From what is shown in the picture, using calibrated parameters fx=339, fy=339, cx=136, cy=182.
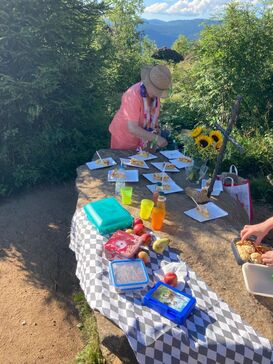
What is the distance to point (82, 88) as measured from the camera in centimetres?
568

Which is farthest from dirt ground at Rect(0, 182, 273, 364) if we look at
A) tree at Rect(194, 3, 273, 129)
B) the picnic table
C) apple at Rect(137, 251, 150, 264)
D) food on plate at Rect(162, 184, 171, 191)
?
tree at Rect(194, 3, 273, 129)

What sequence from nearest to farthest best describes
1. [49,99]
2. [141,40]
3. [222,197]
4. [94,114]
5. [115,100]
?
[222,197] < [49,99] < [94,114] < [115,100] < [141,40]

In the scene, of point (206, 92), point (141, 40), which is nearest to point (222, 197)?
point (206, 92)

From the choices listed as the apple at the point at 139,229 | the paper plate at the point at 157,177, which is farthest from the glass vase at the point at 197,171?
the apple at the point at 139,229

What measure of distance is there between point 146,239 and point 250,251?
0.85 m

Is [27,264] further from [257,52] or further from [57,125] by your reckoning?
[257,52]

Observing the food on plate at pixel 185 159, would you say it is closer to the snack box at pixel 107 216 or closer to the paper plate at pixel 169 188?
the paper plate at pixel 169 188

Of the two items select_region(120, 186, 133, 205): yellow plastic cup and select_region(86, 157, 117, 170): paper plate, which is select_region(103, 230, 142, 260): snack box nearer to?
select_region(120, 186, 133, 205): yellow plastic cup

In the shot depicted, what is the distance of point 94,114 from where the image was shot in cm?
604

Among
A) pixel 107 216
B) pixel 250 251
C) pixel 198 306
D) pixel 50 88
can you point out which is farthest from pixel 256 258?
pixel 50 88

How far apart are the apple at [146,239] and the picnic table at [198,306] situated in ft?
0.43

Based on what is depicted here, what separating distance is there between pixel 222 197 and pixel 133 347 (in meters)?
2.11

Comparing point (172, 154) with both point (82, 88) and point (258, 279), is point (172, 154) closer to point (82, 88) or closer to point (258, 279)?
point (82, 88)

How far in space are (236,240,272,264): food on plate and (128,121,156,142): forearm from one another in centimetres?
197
